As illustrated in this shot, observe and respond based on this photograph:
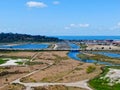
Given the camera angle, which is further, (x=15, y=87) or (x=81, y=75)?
(x=81, y=75)

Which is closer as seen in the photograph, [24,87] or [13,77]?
[24,87]

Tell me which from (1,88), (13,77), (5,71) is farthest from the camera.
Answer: (5,71)

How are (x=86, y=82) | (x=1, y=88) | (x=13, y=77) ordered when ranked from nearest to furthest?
(x=1, y=88) → (x=86, y=82) → (x=13, y=77)

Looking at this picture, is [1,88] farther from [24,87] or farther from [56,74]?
[56,74]

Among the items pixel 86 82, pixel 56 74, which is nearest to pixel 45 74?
pixel 56 74

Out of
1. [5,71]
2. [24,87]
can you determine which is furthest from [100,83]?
[5,71]

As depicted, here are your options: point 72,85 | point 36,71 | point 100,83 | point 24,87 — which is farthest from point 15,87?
point 36,71

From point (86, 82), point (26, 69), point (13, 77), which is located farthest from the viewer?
point (26, 69)

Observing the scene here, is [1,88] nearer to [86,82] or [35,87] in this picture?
[35,87]
